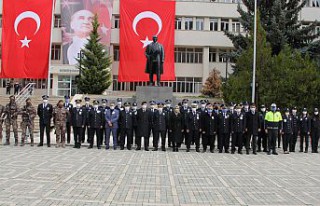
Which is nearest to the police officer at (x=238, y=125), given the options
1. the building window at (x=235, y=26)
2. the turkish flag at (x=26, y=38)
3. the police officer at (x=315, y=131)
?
the police officer at (x=315, y=131)

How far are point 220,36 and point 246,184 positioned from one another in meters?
37.9

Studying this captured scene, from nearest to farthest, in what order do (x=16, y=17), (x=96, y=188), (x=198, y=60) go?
1. (x=96, y=188)
2. (x=16, y=17)
3. (x=198, y=60)

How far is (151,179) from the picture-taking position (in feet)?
28.4

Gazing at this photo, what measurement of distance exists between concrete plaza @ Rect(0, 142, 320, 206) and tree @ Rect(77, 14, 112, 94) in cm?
2245

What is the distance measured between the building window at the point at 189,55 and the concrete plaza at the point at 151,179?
3375 centimetres

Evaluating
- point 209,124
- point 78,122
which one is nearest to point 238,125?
point 209,124

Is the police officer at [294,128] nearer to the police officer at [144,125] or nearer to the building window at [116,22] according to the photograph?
the police officer at [144,125]

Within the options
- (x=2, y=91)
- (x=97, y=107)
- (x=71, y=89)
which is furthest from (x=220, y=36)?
(x=97, y=107)

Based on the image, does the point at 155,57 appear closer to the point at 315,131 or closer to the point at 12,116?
the point at 12,116

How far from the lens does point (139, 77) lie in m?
35.6

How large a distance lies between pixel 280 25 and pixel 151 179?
2640cm

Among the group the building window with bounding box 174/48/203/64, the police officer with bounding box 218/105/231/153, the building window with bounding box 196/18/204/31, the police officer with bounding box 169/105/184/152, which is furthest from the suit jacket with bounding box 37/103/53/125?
the building window with bounding box 196/18/204/31

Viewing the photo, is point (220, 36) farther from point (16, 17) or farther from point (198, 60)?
point (16, 17)

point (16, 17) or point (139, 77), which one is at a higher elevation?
point (16, 17)
